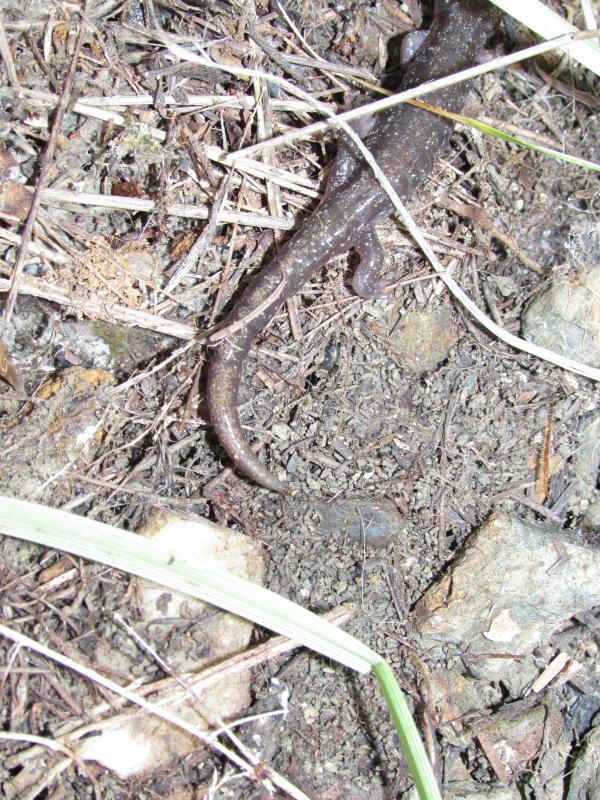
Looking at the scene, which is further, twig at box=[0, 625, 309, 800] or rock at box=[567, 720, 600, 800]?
rock at box=[567, 720, 600, 800]

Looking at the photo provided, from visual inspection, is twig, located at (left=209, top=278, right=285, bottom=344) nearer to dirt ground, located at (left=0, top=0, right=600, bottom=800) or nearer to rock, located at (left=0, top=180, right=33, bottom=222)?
dirt ground, located at (left=0, top=0, right=600, bottom=800)

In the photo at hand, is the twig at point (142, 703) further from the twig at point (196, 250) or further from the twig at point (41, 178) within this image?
the twig at point (196, 250)

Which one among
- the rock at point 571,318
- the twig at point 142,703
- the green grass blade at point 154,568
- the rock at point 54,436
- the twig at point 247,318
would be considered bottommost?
the twig at point 142,703

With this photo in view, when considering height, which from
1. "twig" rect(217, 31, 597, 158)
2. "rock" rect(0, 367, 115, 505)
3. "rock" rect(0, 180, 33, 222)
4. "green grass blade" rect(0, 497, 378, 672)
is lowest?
"rock" rect(0, 367, 115, 505)

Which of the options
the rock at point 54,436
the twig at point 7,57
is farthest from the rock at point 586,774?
the twig at point 7,57

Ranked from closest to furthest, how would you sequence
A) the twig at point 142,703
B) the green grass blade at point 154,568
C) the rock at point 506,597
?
1. the green grass blade at point 154,568
2. the twig at point 142,703
3. the rock at point 506,597

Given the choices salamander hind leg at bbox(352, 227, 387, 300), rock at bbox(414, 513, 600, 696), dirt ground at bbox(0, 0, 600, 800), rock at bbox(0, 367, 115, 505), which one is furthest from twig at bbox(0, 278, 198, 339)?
rock at bbox(414, 513, 600, 696)

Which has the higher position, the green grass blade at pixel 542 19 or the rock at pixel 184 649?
the green grass blade at pixel 542 19
